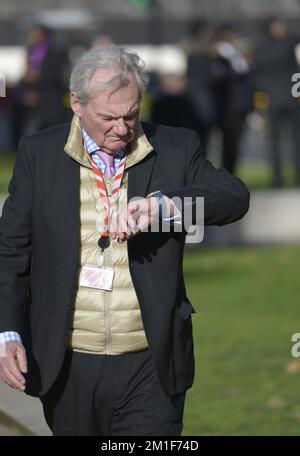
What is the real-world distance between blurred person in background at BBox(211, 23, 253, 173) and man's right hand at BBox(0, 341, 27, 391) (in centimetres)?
1256

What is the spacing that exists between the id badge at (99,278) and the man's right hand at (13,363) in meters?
0.32

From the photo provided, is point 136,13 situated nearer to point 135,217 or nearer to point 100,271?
point 100,271

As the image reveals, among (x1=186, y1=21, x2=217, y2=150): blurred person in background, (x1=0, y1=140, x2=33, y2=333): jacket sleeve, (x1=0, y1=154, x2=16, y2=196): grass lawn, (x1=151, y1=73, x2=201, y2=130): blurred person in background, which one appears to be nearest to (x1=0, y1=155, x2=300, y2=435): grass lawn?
(x1=151, y1=73, x2=201, y2=130): blurred person in background

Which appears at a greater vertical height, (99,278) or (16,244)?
(16,244)

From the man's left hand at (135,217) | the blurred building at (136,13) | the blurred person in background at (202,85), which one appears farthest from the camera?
the blurred building at (136,13)

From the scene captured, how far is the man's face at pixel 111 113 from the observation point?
14.9ft

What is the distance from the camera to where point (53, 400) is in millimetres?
4941

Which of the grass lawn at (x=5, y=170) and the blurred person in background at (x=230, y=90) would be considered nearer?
the blurred person in background at (x=230, y=90)

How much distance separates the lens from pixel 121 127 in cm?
458

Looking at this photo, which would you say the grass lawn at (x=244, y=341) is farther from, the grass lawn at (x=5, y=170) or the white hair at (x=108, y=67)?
the grass lawn at (x=5, y=170)

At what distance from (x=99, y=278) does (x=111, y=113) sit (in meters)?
0.57

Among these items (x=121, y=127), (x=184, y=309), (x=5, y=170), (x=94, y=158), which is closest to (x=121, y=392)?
(x=184, y=309)

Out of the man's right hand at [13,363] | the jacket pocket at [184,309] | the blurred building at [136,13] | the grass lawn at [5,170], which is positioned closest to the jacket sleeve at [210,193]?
the jacket pocket at [184,309]
